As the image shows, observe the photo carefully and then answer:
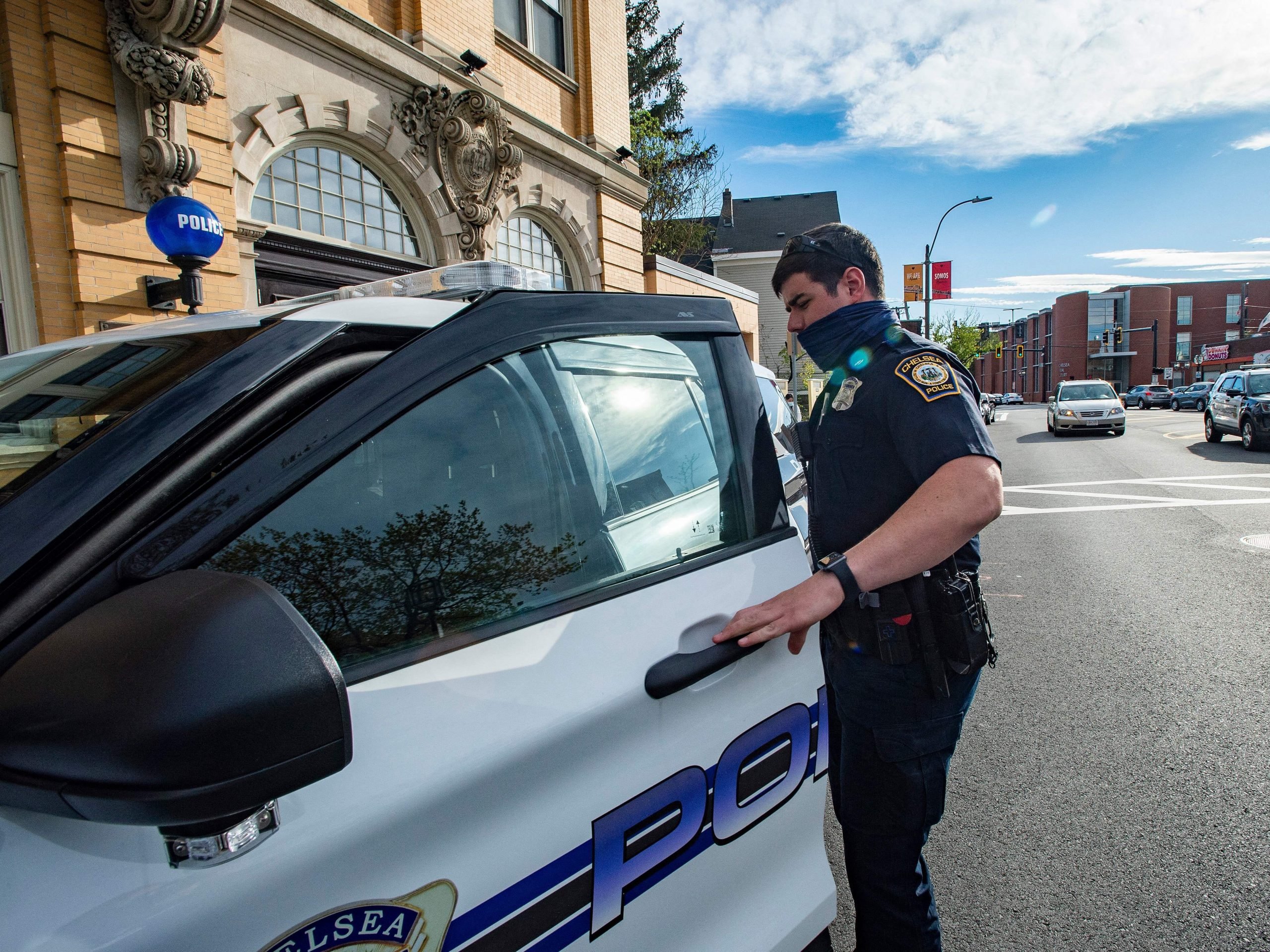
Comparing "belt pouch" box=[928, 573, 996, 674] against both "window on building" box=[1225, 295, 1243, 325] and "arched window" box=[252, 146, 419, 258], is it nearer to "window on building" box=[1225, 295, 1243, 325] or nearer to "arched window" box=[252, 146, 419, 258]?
"arched window" box=[252, 146, 419, 258]

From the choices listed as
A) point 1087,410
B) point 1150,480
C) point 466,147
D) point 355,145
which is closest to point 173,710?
point 355,145

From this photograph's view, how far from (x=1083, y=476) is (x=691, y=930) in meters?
12.7

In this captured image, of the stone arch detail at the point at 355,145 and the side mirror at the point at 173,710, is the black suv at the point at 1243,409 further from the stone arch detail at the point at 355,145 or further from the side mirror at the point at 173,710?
the side mirror at the point at 173,710

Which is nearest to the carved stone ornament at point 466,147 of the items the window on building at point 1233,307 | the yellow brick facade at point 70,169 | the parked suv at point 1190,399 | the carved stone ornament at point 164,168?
the carved stone ornament at point 164,168

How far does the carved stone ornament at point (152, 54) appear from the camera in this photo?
18.7 feet

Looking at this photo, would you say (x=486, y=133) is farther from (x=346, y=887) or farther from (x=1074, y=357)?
(x=1074, y=357)

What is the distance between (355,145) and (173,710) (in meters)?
8.98

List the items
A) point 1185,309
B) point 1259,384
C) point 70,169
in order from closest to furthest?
point 70,169
point 1259,384
point 1185,309

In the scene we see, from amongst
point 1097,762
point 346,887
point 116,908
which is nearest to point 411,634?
point 346,887

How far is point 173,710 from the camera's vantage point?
0.65 metres

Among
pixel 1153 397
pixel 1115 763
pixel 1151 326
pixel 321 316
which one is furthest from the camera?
pixel 1151 326

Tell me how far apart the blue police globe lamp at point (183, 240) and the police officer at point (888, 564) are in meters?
5.23

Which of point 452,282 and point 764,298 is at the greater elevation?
point 764,298

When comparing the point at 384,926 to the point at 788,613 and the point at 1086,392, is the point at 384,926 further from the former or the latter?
the point at 1086,392
